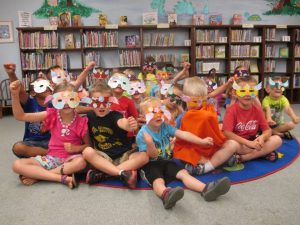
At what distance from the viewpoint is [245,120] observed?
7.97 feet

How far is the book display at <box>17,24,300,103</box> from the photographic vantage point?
542 centimetres

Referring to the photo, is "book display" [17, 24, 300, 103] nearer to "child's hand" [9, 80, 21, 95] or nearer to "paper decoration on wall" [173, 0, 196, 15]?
"paper decoration on wall" [173, 0, 196, 15]

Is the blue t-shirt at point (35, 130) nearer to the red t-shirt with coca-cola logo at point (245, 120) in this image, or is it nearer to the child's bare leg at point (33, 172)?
the child's bare leg at point (33, 172)

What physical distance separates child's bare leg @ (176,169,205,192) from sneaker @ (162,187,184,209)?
23 cm

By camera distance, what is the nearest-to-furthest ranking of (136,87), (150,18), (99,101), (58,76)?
1. (99,101)
2. (136,87)
3. (58,76)
4. (150,18)

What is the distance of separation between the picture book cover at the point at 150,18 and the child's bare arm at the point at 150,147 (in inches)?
165

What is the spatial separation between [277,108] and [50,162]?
7.87 feet

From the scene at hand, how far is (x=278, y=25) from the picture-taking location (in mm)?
5941

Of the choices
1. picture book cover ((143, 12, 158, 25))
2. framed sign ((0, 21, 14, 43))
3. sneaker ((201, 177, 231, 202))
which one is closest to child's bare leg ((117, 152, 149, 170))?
sneaker ((201, 177, 231, 202))

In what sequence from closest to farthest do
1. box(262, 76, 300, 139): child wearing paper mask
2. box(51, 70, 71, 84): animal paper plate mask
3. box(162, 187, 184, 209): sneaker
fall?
box(162, 187, 184, 209): sneaker < box(51, 70, 71, 84): animal paper plate mask < box(262, 76, 300, 139): child wearing paper mask

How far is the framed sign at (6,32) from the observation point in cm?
551

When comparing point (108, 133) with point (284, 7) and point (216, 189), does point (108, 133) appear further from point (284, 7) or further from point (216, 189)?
point (284, 7)

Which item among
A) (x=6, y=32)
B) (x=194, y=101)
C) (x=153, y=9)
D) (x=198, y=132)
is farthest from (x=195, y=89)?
(x=6, y=32)

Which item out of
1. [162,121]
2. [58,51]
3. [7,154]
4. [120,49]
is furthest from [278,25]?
[7,154]
